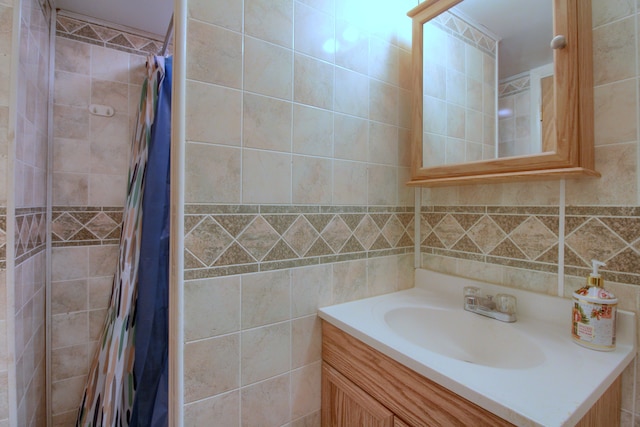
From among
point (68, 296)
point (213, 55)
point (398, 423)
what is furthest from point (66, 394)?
point (213, 55)

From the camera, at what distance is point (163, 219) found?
1.19 m

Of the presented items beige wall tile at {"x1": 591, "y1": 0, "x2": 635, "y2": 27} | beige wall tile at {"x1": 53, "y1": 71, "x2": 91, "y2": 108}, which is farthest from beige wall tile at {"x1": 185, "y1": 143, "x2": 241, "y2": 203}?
beige wall tile at {"x1": 53, "y1": 71, "x2": 91, "y2": 108}

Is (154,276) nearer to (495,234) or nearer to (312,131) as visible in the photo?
(312,131)

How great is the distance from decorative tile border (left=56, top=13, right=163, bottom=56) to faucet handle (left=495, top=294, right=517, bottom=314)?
7.21ft

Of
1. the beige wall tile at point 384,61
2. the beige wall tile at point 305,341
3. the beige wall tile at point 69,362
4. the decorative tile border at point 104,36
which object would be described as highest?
the decorative tile border at point 104,36

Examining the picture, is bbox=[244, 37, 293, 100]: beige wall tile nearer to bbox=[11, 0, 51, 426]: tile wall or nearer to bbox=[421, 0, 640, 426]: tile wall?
bbox=[11, 0, 51, 426]: tile wall

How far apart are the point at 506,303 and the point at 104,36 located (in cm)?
233

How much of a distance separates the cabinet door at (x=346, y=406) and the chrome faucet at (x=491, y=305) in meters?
0.47

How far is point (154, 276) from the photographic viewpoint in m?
1.16

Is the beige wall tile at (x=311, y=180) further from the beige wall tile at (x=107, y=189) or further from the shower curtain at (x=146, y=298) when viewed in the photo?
the beige wall tile at (x=107, y=189)

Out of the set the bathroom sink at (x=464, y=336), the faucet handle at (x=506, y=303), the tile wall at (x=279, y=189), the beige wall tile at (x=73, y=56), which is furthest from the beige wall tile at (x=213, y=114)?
the beige wall tile at (x=73, y=56)

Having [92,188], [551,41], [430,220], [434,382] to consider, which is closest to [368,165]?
[430,220]

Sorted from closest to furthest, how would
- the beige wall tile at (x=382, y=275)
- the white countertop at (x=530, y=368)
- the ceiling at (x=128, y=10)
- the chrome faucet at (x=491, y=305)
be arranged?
the white countertop at (x=530, y=368) → the chrome faucet at (x=491, y=305) → the beige wall tile at (x=382, y=275) → the ceiling at (x=128, y=10)

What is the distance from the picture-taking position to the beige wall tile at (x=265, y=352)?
2.65ft
